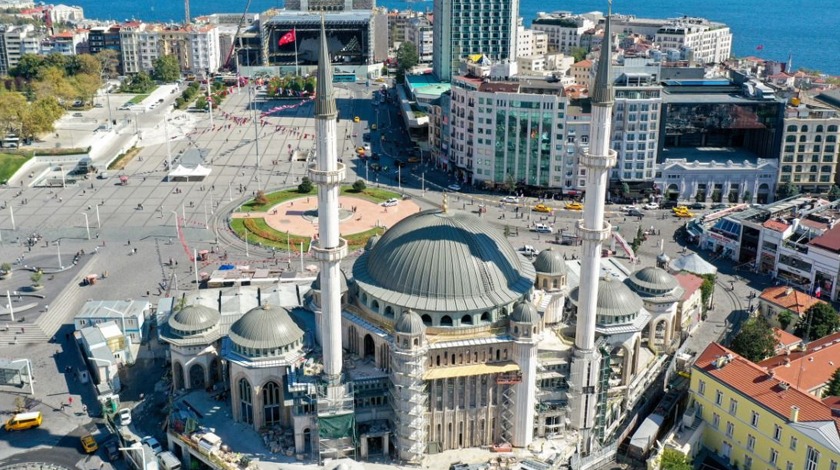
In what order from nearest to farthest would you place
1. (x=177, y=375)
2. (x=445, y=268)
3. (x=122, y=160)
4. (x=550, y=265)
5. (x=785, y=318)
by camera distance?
(x=445, y=268) → (x=177, y=375) → (x=550, y=265) → (x=785, y=318) → (x=122, y=160)

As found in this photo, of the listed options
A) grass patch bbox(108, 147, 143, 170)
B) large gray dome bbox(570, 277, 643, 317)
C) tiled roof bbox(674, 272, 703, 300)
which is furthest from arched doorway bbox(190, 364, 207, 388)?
grass patch bbox(108, 147, 143, 170)

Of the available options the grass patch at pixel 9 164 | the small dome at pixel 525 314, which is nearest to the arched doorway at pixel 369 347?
the small dome at pixel 525 314

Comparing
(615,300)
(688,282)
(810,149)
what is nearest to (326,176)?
(615,300)

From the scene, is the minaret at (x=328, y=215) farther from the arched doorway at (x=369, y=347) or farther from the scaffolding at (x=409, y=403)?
the scaffolding at (x=409, y=403)

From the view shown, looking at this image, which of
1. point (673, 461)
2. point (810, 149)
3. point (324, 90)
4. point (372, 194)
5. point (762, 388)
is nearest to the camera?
point (673, 461)

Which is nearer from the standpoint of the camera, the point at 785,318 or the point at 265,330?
the point at 265,330

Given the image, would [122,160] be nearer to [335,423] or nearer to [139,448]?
[139,448]

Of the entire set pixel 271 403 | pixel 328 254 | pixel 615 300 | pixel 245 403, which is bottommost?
pixel 245 403

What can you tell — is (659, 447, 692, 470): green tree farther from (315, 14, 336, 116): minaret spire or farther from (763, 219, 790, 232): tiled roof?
(763, 219, 790, 232): tiled roof
